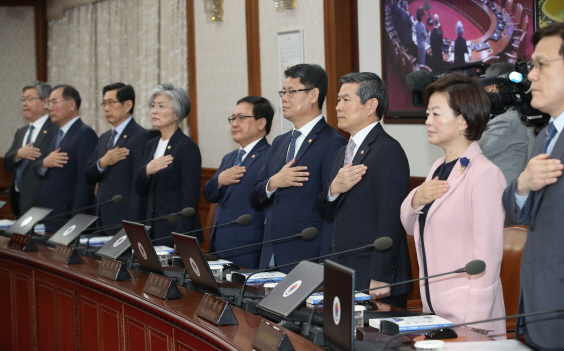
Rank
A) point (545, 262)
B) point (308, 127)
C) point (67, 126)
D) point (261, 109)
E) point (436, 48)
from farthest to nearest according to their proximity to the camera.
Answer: point (67, 126), point (436, 48), point (261, 109), point (308, 127), point (545, 262)

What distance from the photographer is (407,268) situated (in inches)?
101

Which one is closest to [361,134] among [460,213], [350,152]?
[350,152]

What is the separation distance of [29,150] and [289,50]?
85.3 inches

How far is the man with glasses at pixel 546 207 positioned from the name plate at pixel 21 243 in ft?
8.79

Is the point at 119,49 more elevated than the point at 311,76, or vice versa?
the point at 119,49

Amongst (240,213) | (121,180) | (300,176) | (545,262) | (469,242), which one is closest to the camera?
(545,262)

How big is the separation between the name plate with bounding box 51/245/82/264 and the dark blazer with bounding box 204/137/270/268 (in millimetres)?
714

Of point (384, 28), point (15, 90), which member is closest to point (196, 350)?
point (384, 28)

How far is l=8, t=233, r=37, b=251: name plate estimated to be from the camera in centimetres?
354

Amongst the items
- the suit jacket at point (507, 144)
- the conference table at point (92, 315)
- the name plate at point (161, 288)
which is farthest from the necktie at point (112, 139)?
the suit jacket at point (507, 144)

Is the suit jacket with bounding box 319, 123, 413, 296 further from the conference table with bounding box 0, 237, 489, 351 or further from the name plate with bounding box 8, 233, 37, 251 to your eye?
the name plate with bounding box 8, 233, 37, 251

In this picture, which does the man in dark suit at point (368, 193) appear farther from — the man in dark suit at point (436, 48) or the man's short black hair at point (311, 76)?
the man in dark suit at point (436, 48)

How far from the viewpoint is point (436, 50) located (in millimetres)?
3996

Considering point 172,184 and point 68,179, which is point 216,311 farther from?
point 68,179
